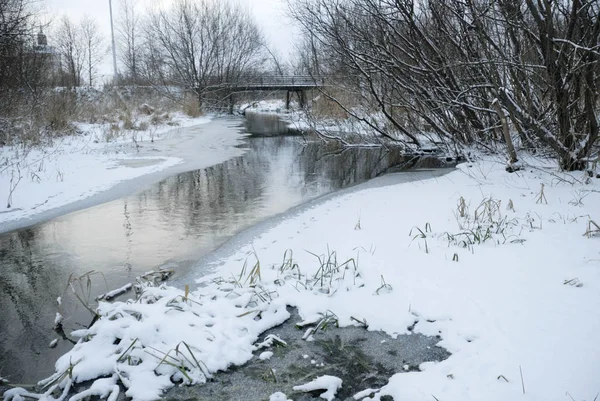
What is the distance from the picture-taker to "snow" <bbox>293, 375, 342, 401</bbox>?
2359 millimetres

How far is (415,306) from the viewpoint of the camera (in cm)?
319

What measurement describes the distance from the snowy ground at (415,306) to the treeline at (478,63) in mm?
2064

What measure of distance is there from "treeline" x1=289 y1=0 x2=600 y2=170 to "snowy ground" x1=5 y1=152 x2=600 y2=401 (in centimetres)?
206

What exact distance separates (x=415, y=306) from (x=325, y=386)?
1073mm

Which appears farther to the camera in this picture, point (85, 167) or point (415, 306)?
point (85, 167)

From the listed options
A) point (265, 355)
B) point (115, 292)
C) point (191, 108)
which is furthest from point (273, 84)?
point (265, 355)

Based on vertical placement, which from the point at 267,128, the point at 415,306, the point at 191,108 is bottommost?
the point at 415,306

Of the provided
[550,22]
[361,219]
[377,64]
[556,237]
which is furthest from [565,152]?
[377,64]

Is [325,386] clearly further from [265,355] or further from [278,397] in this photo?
[265,355]

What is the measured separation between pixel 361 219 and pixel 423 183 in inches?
102

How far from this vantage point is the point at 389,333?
117 inches

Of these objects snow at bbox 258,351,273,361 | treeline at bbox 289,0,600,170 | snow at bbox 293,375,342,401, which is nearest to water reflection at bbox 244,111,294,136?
treeline at bbox 289,0,600,170

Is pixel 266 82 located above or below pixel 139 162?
above

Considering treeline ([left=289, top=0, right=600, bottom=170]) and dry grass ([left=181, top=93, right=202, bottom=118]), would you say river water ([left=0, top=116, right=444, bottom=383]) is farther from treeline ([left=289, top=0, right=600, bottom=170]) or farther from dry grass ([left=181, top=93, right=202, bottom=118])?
dry grass ([left=181, top=93, right=202, bottom=118])
